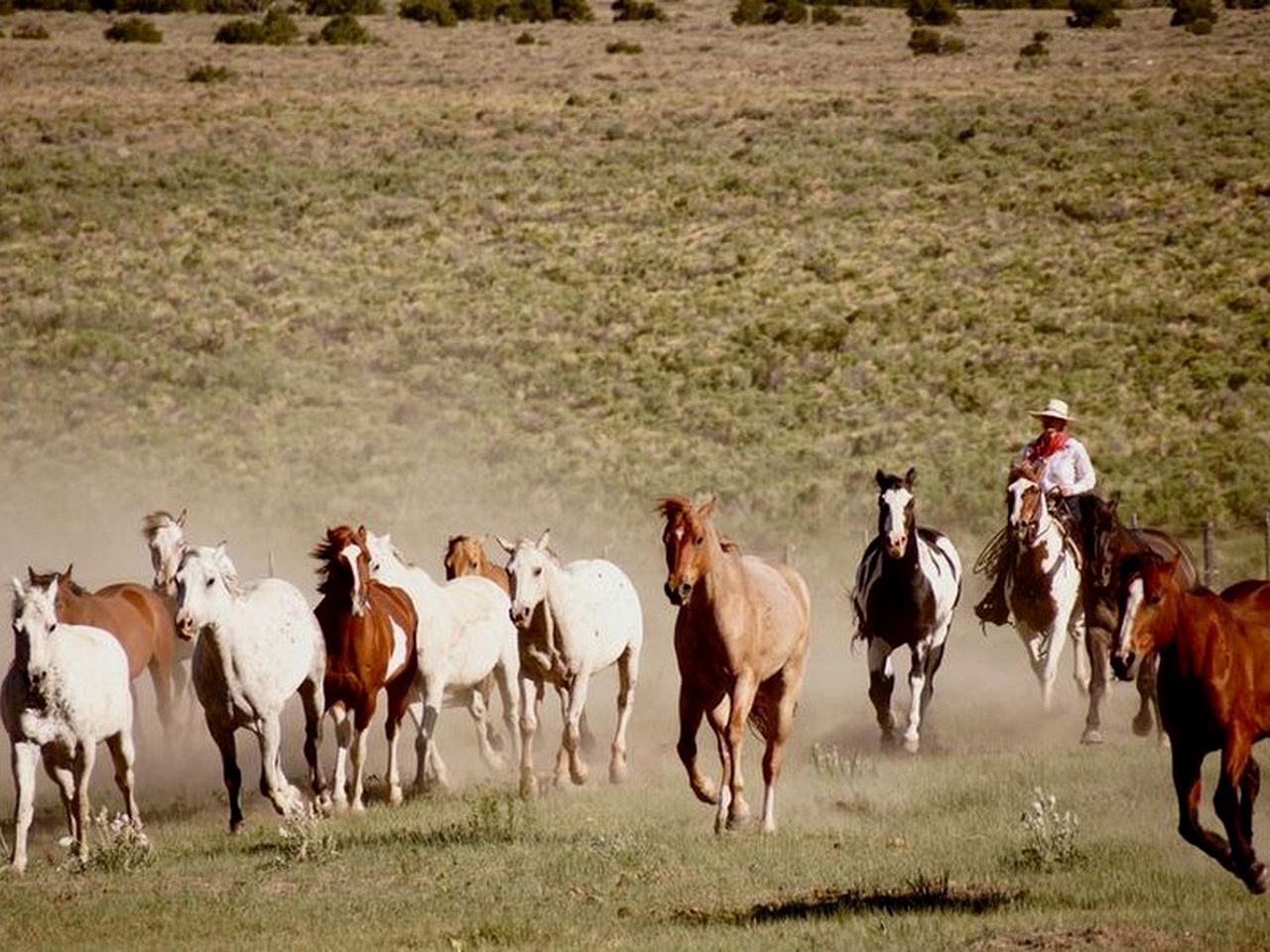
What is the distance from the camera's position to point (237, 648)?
1521 cm

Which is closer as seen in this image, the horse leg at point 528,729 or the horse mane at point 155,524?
the horse leg at point 528,729

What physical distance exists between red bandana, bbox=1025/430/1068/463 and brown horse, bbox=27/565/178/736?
315 inches

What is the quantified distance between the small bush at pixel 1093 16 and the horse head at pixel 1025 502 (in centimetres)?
6993

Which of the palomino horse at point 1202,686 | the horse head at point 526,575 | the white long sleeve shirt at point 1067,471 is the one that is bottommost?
the horse head at point 526,575

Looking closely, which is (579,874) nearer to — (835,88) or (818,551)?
(818,551)

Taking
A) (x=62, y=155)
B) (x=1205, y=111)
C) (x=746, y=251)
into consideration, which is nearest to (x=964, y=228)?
(x=746, y=251)

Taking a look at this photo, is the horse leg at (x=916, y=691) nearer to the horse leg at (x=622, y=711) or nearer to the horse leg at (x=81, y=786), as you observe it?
the horse leg at (x=622, y=711)

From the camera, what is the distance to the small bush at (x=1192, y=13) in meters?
83.2

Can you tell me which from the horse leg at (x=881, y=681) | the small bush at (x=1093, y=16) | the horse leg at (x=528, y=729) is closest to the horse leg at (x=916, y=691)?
the horse leg at (x=881, y=681)

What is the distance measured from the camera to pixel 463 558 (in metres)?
20.0

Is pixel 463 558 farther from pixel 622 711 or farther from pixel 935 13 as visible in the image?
pixel 935 13

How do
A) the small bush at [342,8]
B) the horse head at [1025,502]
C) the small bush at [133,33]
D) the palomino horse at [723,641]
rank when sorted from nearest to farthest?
1. the palomino horse at [723,641]
2. the horse head at [1025,502]
3. the small bush at [133,33]
4. the small bush at [342,8]

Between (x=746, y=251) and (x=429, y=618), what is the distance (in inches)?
1512

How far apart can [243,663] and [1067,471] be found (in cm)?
772
